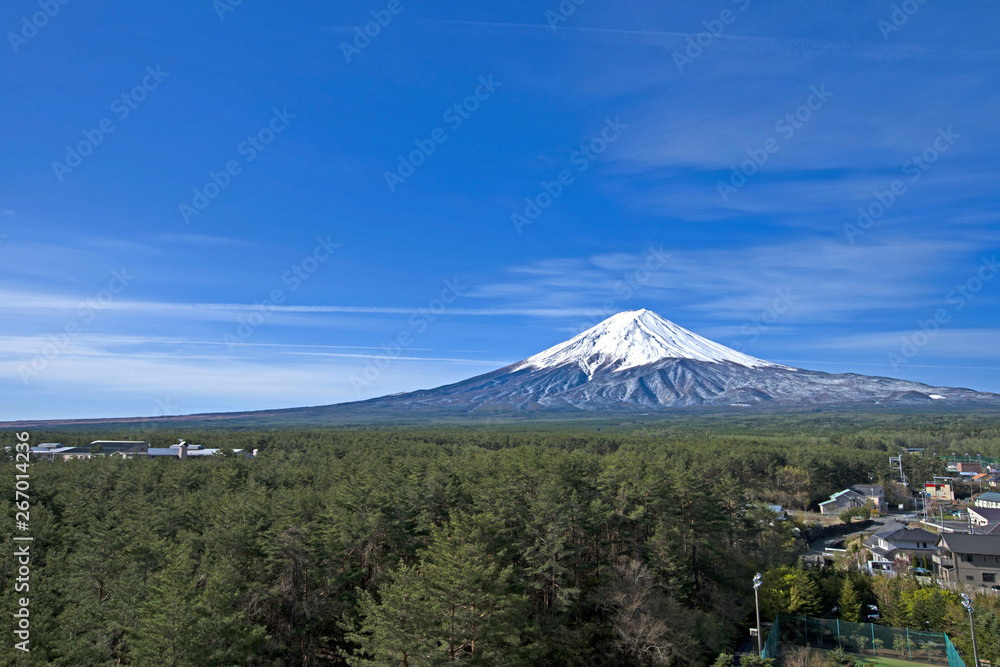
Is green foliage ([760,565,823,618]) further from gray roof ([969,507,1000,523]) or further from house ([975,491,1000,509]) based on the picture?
house ([975,491,1000,509])

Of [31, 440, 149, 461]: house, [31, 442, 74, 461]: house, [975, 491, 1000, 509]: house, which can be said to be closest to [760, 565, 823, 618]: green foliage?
[975, 491, 1000, 509]: house

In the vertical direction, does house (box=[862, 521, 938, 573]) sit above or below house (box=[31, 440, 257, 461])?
below

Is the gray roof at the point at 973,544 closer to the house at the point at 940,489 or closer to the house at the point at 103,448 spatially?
the house at the point at 940,489

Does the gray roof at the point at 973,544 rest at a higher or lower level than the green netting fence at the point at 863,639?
higher

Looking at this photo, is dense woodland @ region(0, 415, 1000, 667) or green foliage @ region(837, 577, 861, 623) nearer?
dense woodland @ region(0, 415, 1000, 667)

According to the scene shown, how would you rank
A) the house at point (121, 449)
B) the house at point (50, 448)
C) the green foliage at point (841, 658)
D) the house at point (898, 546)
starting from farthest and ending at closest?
the house at point (121, 449), the house at point (50, 448), the house at point (898, 546), the green foliage at point (841, 658)

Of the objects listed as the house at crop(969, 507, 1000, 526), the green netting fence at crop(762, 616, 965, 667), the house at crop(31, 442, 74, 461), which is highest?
the house at crop(31, 442, 74, 461)

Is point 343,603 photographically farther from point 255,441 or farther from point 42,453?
point 42,453

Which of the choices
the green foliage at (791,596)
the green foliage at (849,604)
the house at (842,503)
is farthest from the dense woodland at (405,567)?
the house at (842,503)
